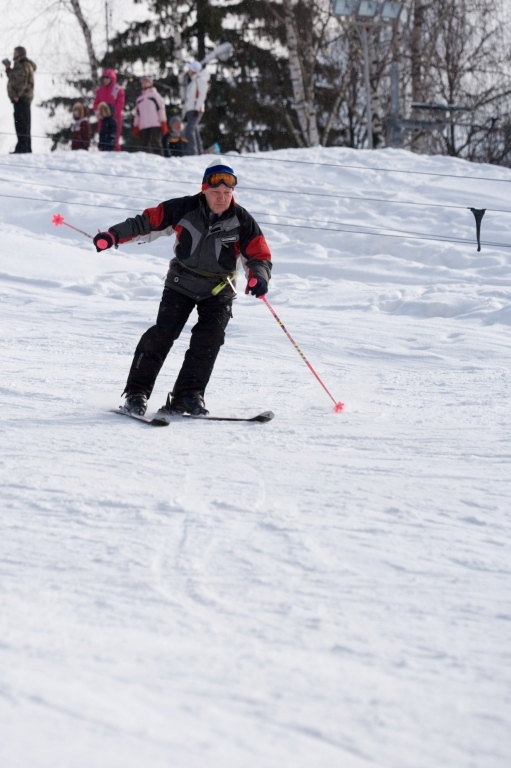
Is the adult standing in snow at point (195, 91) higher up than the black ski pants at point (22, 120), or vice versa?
the adult standing in snow at point (195, 91)

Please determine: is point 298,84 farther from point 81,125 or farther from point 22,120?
point 22,120

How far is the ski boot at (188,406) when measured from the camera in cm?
510

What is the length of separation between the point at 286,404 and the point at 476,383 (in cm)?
136

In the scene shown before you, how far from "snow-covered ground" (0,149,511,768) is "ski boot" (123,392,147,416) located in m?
0.23

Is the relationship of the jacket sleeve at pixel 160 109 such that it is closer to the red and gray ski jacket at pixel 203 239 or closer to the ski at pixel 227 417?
the red and gray ski jacket at pixel 203 239

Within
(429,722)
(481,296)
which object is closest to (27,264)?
(481,296)

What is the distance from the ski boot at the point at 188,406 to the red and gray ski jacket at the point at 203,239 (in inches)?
22.2

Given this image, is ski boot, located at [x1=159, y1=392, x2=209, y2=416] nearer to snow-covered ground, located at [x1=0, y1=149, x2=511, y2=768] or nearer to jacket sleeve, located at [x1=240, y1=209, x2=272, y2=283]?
snow-covered ground, located at [x1=0, y1=149, x2=511, y2=768]

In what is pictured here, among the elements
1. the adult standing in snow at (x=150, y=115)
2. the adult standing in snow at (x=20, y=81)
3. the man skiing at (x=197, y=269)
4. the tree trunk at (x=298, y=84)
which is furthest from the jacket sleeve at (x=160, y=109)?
the man skiing at (x=197, y=269)

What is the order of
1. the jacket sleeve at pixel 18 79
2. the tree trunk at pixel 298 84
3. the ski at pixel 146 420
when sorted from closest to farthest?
1. the ski at pixel 146 420
2. the jacket sleeve at pixel 18 79
3. the tree trunk at pixel 298 84

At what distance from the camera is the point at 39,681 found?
2258 millimetres

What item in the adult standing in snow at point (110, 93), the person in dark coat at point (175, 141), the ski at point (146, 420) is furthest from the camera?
A: the person in dark coat at point (175, 141)

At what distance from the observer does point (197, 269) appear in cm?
501

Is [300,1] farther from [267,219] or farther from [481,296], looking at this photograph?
[481,296]
